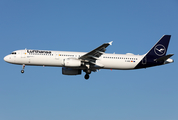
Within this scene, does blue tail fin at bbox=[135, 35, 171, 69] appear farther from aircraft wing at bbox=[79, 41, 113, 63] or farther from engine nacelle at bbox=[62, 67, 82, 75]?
engine nacelle at bbox=[62, 67, 82, 75]

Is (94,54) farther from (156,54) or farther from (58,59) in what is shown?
(156,54)

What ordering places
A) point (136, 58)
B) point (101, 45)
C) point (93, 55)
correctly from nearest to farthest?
point (101, 45), point (93, 55), point (136, 58)

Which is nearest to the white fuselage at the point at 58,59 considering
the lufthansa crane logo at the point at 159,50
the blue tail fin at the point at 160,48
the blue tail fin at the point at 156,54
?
the blue tail fin at the point at 156,54

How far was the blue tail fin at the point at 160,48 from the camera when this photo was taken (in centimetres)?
5298

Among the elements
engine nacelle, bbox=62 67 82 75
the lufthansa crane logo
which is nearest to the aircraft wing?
engine nacelle, bbox=62 67 82 75

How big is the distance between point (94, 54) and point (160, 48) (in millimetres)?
13646

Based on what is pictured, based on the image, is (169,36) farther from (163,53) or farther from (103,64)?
(103,64)

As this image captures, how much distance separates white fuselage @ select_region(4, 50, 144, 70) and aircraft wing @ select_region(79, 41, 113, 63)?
3.57ft

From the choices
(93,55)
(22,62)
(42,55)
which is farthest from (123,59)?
(22,62)

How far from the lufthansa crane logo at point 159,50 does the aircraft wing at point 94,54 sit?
38.1 ft

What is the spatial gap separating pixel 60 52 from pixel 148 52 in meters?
16.2

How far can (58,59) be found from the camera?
4944 centimetres

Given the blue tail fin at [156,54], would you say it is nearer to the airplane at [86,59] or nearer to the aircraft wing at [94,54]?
the airplane at [86,59]

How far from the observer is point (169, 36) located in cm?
5438
